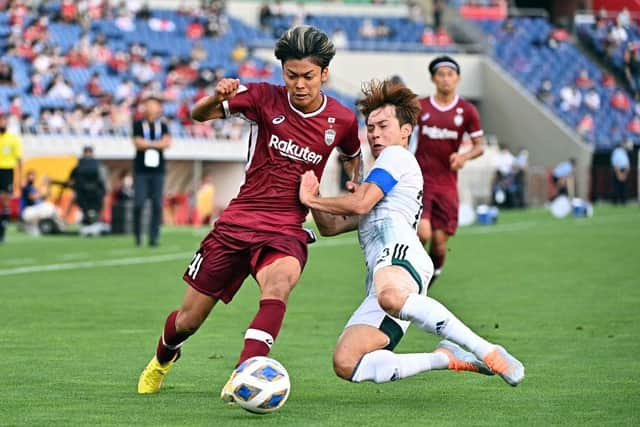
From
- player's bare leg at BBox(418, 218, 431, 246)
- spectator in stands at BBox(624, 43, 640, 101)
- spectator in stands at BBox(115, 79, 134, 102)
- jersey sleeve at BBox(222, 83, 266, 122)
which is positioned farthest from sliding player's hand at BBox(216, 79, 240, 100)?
spectator in stands at BBox(624, 43, 640, 101)

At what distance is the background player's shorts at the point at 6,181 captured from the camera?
23328mm

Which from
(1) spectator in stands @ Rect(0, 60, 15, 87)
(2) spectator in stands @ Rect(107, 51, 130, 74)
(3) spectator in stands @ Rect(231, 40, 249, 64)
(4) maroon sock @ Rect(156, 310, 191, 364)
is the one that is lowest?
(3) spectator in stands @ Rect(231, 40, 249, 64)

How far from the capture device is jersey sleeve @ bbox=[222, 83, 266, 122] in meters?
8.00

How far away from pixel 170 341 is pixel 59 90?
2637 cm

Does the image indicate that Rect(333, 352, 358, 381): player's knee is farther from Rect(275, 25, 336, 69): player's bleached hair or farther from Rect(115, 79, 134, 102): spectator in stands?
Rect(115, 79, 134, 102): spectator in stands

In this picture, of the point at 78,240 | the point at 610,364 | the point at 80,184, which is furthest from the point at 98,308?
the point at 80,184

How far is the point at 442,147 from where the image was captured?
46.4ft

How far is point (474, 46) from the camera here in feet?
164

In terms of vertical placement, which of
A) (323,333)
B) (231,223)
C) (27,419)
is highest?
(231,223)

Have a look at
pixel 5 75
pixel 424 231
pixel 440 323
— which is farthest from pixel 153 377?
pixel 5 75

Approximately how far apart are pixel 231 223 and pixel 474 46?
42775 mm

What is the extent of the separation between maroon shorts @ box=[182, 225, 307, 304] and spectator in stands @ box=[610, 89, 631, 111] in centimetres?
4219

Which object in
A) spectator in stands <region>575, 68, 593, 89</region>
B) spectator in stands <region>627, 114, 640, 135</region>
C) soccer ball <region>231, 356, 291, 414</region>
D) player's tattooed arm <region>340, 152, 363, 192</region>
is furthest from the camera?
spectator in stands <region>575, 68, 593, 89</region>

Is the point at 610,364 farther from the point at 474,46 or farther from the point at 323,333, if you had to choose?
the point at 474,46
